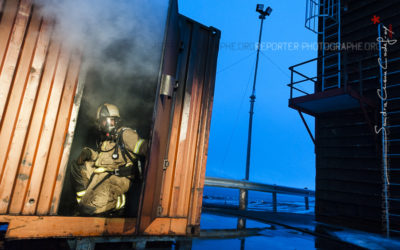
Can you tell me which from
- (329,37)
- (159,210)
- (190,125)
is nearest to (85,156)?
(159,210)

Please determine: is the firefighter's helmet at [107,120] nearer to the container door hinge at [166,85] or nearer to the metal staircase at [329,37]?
the container door hinge at [166,85]

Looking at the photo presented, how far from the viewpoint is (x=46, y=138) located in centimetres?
276

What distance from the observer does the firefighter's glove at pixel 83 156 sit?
351 cm

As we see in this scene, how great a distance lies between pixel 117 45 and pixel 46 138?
8.63ft

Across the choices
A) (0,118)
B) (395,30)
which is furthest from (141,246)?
(395,30)

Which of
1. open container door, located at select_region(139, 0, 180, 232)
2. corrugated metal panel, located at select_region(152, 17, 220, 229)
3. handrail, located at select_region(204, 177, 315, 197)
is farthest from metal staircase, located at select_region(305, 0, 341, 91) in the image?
open container door, located at select_region(139, 0, 180, 232)

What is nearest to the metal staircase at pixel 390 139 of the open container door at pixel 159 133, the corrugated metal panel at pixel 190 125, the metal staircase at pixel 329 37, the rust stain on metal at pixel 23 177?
the metal staircase at pixel 329 37

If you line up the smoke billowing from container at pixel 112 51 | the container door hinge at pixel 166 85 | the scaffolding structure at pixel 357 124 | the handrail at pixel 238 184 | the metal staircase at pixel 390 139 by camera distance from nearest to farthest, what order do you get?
the container door hinge at pixel 166 85 → the smoke billowing from container at pixel 112 51 → the metal staircase at pixel 390 139 → the scaffolding structure at pixel 357 124 → the handrail at pixel 238 184

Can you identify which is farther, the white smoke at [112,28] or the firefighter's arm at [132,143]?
the firefighter's arm at [132,143]

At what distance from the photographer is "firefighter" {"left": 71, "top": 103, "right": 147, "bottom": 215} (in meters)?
3.32

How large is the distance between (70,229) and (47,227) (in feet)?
0.81

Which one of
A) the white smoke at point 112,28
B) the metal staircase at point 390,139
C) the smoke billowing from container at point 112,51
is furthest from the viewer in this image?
the metal staircase at point 390,139

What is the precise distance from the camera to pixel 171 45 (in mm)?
3029

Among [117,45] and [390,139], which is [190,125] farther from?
[390,139]
